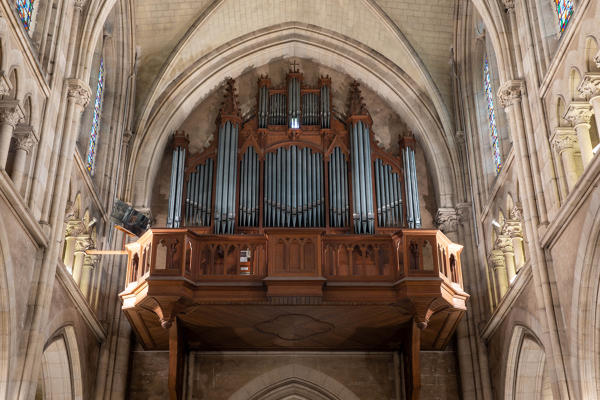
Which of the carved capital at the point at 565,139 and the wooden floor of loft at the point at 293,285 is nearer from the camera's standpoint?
the carved capital at the point at 565,139

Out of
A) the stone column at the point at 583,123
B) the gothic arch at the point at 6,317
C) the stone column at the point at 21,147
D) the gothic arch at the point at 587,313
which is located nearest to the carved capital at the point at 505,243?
the stone column at the point at 583,123

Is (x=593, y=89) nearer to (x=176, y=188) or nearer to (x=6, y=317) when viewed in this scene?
(x=6, y=317)

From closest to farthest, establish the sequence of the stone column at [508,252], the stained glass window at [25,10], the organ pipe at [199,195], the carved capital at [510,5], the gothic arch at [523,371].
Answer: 1. the stained glass window at [25,10]
2. the gothic arch at [523,371]
3. the carved capital at [510,5]
4. the stone column at [508,252]
5. the organ pipe at [199,195]

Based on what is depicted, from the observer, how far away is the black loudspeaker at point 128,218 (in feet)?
53.4

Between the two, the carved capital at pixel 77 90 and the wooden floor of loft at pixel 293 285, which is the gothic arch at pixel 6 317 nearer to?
the wooden floor of loft at pixel 293 285

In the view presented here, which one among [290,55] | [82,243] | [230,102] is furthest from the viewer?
[290,55]

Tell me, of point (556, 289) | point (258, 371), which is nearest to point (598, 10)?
point (556, 289)

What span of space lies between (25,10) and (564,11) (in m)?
8.78

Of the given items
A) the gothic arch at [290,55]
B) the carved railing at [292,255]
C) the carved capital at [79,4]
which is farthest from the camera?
the gothic arch at [290,55]

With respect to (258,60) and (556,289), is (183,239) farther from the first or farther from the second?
(258,60)

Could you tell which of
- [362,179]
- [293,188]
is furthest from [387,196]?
[293,188]

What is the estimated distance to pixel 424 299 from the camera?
44.3 ft

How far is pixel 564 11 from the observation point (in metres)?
12.6

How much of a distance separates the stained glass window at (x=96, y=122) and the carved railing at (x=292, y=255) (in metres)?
2.93
